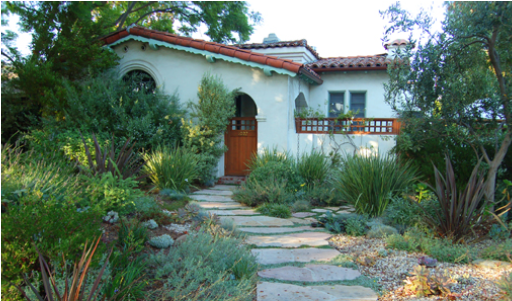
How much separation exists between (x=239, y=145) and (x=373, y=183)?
214 inches

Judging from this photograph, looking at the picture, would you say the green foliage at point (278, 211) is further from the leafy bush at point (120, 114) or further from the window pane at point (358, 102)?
the window pane at point (358, 102)

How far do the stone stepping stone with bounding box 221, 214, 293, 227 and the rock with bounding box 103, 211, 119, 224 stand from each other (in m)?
1.97

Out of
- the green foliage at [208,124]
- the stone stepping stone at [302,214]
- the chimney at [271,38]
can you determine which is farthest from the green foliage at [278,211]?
the chimney at [271,38]

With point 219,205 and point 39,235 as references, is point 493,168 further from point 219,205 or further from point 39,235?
point 39,235

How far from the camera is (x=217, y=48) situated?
986 cm

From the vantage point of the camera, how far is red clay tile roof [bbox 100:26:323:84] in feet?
30.5

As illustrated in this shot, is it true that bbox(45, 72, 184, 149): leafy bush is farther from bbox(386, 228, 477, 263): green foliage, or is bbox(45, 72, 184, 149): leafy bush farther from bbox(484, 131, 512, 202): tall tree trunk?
bbox(484, 131, 512, 202): tall tree trunk

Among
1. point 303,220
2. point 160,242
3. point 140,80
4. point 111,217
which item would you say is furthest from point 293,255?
point 140,80

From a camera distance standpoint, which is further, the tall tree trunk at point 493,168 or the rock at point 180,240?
the tall tree trunk at point 493,168

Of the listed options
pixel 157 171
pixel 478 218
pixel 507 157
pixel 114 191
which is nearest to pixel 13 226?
pixel 114 191

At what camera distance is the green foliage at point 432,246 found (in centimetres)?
436

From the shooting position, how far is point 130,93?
10.0 m

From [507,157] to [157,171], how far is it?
700 cm

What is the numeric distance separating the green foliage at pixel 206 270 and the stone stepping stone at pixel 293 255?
0.40 m
